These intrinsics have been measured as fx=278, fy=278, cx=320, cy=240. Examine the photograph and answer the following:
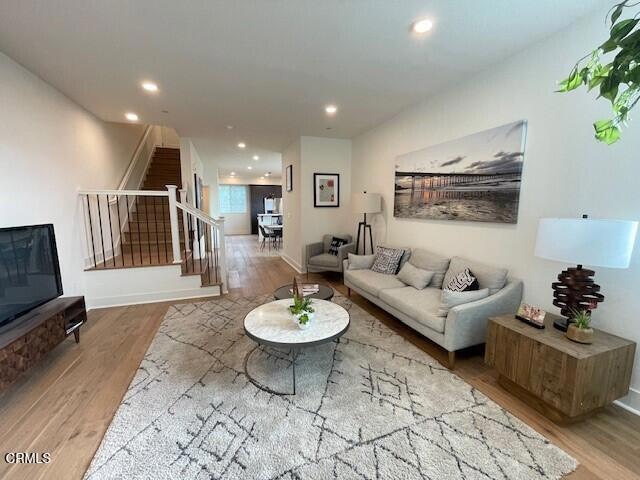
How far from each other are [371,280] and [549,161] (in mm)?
2127

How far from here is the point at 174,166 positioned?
6980 millimetres

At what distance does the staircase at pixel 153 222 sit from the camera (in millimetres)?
4625

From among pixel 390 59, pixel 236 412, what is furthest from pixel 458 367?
pixel 390 59

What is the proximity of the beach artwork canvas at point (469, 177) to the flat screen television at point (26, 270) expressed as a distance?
13.4ft

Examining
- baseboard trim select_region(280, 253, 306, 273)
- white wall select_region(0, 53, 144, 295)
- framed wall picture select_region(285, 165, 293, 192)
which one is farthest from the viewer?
framed wall picture select_region(285, 165, 293, 192)

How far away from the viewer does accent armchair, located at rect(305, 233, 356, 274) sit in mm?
4926

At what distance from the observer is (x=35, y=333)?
7.11ft

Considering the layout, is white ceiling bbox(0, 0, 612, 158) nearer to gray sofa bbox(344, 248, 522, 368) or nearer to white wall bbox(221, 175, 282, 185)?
gray sofa bbox(344, 248, 522, 368)

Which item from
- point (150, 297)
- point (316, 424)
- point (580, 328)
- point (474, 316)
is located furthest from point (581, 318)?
point (150, 297)

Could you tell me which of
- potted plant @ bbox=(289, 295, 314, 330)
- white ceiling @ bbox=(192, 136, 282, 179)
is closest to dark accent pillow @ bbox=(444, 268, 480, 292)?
potted plant @ bbox=(289, 295, 314, 330)

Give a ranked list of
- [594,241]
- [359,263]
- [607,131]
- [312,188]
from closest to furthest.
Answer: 1. [607,131]
2. [594,241]
3. [359,263]
4. [312,188]

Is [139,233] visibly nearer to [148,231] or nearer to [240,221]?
[148,231]

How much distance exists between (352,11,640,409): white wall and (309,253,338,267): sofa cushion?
75.2 inches

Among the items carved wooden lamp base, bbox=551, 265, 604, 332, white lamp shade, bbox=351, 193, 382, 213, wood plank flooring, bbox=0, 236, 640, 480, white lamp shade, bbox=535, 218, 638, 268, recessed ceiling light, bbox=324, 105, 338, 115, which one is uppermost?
recessed ceiling light, bbox=324, 105, 338, 115
